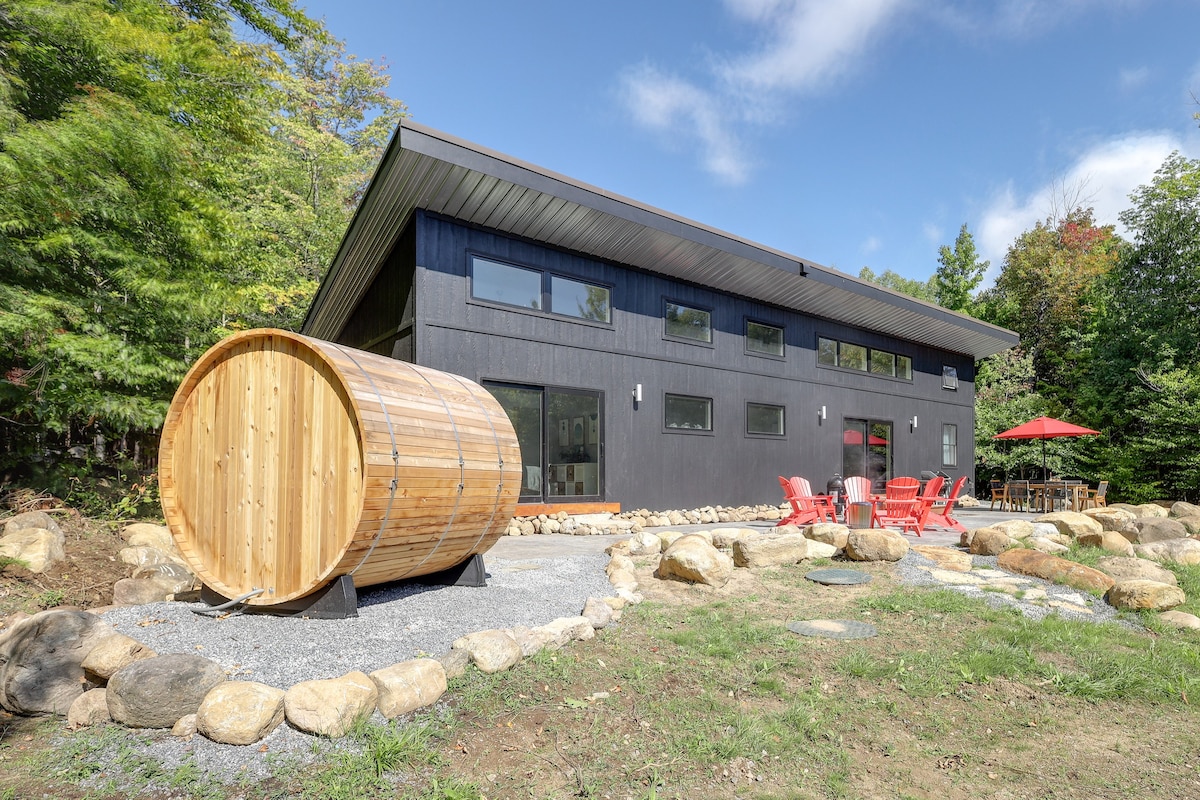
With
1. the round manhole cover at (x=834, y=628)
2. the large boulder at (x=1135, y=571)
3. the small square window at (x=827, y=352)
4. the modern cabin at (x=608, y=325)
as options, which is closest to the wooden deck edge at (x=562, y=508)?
the modern cabin at (x=608, y=325)

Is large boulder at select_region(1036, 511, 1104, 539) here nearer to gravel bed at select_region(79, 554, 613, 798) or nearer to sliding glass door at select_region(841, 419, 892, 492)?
gravel bed at select_region(79, 554, 613, 798)

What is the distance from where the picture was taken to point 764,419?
481 inches

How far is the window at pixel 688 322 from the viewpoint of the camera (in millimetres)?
10859

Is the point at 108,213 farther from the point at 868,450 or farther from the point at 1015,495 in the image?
the point at 1015,495

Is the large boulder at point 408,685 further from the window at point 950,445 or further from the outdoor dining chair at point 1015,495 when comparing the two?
the window at point 950,445

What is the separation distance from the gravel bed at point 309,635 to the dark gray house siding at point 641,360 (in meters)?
4.40

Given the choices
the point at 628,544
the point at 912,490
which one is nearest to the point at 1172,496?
the point at 912,490

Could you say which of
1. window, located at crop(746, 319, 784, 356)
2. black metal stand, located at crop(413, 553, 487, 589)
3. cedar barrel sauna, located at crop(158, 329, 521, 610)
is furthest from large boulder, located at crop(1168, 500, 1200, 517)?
cedar barrel sauna, located at crop(158, 329, 521, 610)

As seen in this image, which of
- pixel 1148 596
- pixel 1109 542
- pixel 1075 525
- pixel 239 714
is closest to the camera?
pixel 239 714

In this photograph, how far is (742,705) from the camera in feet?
9.12

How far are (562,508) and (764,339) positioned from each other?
588 cm

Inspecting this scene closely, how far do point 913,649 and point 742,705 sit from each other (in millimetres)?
1429

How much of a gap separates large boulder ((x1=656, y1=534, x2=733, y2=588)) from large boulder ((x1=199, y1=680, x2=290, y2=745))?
11.2ft

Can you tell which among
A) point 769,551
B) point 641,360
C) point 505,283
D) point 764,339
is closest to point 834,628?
point 769,551
